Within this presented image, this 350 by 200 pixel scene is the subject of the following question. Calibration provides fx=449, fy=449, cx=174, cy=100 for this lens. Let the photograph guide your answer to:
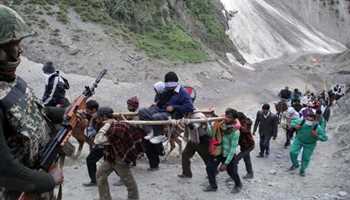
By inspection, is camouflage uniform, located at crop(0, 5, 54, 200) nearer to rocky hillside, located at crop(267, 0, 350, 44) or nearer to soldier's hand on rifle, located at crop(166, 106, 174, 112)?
soldier's hand on rifle, located at crop(166, 106, 174, 112)

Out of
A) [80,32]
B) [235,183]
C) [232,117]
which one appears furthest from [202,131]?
[80,32]

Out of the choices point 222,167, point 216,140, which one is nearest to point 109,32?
point 216,140

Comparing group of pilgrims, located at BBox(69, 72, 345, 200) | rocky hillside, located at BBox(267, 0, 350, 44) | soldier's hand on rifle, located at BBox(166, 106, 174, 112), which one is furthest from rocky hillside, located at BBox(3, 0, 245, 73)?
rocky hillside, located at BBox(267, 0, 350, 44)

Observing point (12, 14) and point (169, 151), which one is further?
point (169, 151)

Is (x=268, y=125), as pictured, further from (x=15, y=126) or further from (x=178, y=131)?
(x=15, y=126)

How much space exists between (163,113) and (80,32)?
16.3 metres

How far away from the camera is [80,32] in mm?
23969

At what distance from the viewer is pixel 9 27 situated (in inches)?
103

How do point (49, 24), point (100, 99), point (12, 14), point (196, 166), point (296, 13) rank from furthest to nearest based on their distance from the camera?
1. point (296, 13)
2. point (49, 24)
3. point (100, 99)
4. point (196, 166)
5. point (12, 14)

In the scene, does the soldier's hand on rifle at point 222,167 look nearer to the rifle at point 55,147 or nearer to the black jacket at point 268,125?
the black jacket at point 268,125

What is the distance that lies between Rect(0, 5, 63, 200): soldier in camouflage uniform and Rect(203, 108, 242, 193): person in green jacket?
591cm

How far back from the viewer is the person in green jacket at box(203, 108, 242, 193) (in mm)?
8484

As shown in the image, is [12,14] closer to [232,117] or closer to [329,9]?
[232,117]

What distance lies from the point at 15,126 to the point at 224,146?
634 cm
